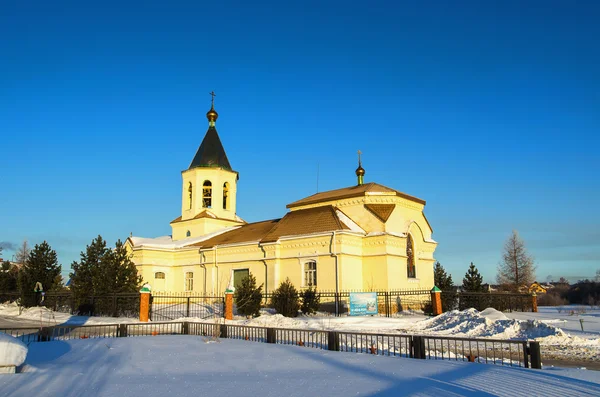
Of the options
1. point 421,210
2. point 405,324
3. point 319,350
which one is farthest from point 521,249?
point 319,350

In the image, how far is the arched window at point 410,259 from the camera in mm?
26219

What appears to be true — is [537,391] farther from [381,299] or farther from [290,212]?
[290,212]

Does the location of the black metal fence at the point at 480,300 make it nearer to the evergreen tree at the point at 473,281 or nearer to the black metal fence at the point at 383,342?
the evergreen tree at the point at 473,281

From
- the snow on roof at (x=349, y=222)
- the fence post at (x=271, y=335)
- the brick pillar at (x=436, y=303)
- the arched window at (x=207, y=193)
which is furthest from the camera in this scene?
the arched window at (x=207, y=193)

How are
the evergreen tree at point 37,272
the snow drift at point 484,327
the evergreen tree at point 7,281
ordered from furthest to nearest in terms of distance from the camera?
1. the evergreen tree at point 7,281
2. the evergreen tree at point 37,272
3. the snow drift at point 484,327

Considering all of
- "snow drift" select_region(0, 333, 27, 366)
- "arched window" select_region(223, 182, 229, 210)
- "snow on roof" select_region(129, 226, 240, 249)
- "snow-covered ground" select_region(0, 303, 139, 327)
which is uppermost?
"arched window" select_region(223, 182, 229, 210)

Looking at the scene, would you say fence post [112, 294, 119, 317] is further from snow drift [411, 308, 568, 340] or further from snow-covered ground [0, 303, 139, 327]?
snow drift [411, 308, 568, 340]

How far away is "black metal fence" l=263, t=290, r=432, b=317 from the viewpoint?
22.0 meters

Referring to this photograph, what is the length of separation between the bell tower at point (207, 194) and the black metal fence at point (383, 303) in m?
10.5

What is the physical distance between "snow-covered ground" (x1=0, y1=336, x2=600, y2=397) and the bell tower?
22475 mm

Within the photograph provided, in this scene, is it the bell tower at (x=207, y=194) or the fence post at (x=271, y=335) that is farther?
the bell tower at (x=207, y=194)

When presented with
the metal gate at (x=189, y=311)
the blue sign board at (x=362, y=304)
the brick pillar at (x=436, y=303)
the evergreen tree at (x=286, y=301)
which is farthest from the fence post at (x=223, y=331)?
the brick pillar at (x=436, y=303)

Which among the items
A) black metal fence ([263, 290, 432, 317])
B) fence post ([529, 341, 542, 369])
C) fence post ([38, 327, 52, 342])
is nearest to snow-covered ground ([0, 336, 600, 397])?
fence post ([529, 341, 542, 369])

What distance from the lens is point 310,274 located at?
2492 centimetres
